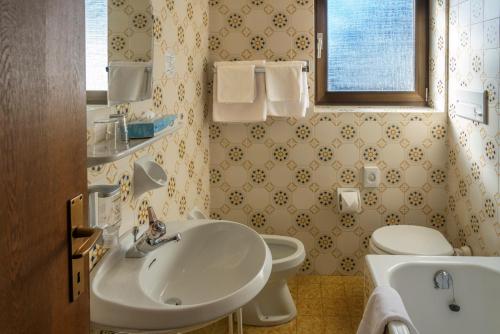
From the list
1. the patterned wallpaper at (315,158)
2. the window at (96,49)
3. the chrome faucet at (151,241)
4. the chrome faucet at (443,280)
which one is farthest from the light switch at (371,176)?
the window at (96,49)

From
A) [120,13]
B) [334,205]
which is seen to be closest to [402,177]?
[334,205]

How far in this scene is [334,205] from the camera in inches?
121

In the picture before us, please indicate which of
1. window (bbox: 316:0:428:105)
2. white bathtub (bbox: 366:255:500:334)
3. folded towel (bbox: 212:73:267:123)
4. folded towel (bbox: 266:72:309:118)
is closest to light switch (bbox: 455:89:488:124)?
window (bbox: 316:0:428:105)

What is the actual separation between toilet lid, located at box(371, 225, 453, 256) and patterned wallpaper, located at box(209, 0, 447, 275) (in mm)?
360

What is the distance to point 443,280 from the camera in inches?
82.0

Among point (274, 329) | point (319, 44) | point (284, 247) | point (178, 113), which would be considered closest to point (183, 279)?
point (178, 113)

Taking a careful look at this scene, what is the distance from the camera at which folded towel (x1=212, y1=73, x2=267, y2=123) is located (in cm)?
283

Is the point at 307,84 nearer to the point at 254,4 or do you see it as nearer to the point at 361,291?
the point at 254,4

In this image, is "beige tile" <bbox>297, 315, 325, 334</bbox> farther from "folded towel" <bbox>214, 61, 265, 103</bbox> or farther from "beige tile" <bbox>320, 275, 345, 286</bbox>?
"folded towel" <bbox>214, 61, 265, 103</bbox>

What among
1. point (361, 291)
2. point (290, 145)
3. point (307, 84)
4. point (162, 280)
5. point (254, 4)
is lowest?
point (361, 291)

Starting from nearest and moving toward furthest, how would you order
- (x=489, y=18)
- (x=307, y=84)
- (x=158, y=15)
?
(x=158, y=15) → (x=489, y=18) → (x=307, y=84)

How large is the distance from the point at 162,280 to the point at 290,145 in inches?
64.0

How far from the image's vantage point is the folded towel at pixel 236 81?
2.79 metres

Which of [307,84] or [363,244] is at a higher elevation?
[307,84]
